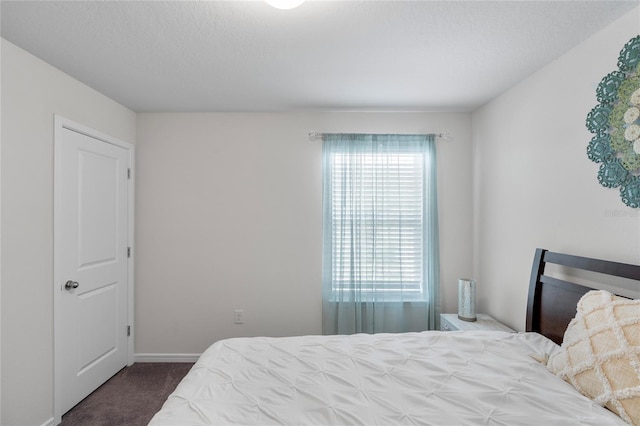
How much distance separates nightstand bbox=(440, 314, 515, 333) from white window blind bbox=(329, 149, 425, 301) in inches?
17.1

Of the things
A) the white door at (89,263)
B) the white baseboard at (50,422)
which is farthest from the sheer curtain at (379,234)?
the white baseboard at (50,422)

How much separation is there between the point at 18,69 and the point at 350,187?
2.55 m

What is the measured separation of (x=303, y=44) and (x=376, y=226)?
1.78 meters

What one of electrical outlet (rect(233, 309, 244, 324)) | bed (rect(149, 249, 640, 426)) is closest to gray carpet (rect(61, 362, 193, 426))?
electrical outlet (rect(233, 309, 244, 324))

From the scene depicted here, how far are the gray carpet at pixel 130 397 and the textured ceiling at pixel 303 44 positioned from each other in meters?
2.56

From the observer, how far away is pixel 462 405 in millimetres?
1249

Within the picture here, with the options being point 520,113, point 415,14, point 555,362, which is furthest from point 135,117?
point 555,362

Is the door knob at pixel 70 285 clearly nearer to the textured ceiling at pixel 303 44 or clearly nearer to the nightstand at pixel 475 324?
the textured ceiling at pixel 303 44

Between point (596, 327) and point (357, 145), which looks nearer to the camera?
point (596, 327)

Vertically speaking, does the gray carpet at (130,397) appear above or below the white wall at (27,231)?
below

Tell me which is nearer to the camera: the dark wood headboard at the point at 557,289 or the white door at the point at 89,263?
the dark wood headboard at the point at 557,289

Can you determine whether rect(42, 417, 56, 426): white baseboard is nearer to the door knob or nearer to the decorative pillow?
the door knob

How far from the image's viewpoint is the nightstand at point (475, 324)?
2383 mm

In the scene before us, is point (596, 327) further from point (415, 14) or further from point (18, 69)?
point (18, 69)
